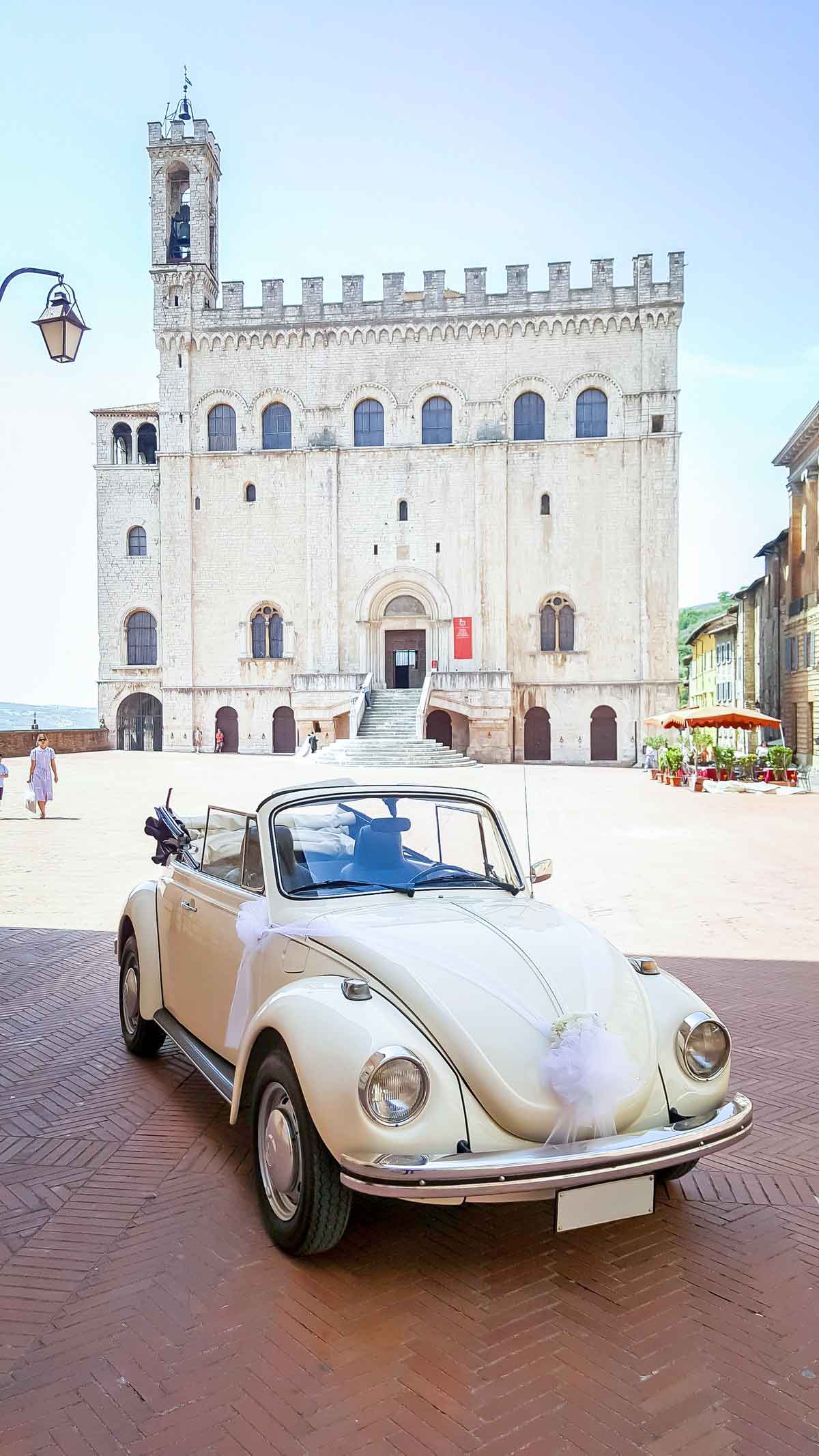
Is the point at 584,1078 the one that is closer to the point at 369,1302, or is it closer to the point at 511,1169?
the point at 511,1169

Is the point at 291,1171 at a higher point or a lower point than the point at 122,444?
lower

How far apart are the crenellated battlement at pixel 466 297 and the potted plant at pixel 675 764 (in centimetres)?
1933

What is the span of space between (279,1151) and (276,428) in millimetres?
37825

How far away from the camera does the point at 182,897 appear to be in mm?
4789

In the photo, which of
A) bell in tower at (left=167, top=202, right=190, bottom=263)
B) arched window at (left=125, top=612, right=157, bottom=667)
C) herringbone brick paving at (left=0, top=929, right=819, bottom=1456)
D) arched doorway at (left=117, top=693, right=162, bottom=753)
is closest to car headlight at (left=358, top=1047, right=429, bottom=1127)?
herringbone brick paving at (left=0, top=929, right=819, bottom=1456)

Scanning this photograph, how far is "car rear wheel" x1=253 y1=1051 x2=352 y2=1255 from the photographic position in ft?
10.1

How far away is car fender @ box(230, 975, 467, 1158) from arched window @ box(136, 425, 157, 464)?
4041 centimetres

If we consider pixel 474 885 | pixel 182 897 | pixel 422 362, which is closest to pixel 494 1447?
pixel 474 885

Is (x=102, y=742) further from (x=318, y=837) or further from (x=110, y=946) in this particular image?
(x=318, y=837)

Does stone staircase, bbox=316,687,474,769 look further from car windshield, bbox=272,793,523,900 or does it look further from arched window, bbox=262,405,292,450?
car windshield, bbox=272,793,523,900

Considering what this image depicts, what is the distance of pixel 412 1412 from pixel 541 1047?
1036 millimetres

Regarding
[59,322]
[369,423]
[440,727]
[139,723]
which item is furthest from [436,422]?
[59,322]

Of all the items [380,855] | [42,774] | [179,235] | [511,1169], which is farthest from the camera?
[179,235]

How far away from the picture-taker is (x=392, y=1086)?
9.64ft
